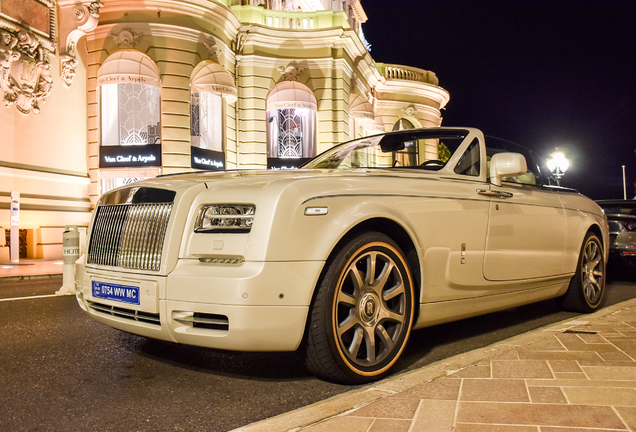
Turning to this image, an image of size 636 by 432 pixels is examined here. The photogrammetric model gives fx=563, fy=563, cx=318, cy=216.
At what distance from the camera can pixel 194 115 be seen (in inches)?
736

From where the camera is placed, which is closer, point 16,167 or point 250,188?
point 250,188

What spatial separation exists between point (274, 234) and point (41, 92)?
47.9ft

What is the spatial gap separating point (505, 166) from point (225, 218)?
224cm

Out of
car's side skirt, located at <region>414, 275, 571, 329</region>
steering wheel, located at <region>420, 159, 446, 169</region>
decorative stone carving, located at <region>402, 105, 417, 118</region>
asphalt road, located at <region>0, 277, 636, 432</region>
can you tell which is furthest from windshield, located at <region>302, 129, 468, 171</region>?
decorative stone carving, located at <region>402, 105, 417, 118</region>

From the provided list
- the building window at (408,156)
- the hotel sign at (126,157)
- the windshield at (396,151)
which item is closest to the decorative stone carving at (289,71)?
the hotel sign at (126,157)

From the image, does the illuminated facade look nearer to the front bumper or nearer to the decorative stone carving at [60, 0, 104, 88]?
the decorative stone carving at [60, 0, 104, 88]

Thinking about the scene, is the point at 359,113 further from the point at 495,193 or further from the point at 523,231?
the point at 495,193

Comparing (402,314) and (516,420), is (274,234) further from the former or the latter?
(516,420)

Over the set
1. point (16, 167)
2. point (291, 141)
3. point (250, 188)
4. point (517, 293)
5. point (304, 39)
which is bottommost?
point (517, 293)

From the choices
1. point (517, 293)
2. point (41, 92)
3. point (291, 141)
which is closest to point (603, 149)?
point (291, 141)

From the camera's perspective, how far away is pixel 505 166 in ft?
13.6

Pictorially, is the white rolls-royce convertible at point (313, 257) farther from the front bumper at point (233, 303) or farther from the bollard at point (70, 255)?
the bollard at point (70, 255)

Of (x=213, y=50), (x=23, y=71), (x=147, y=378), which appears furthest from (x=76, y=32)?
(x=147, y=378)

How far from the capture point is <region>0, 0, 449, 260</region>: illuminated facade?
48.3ft
